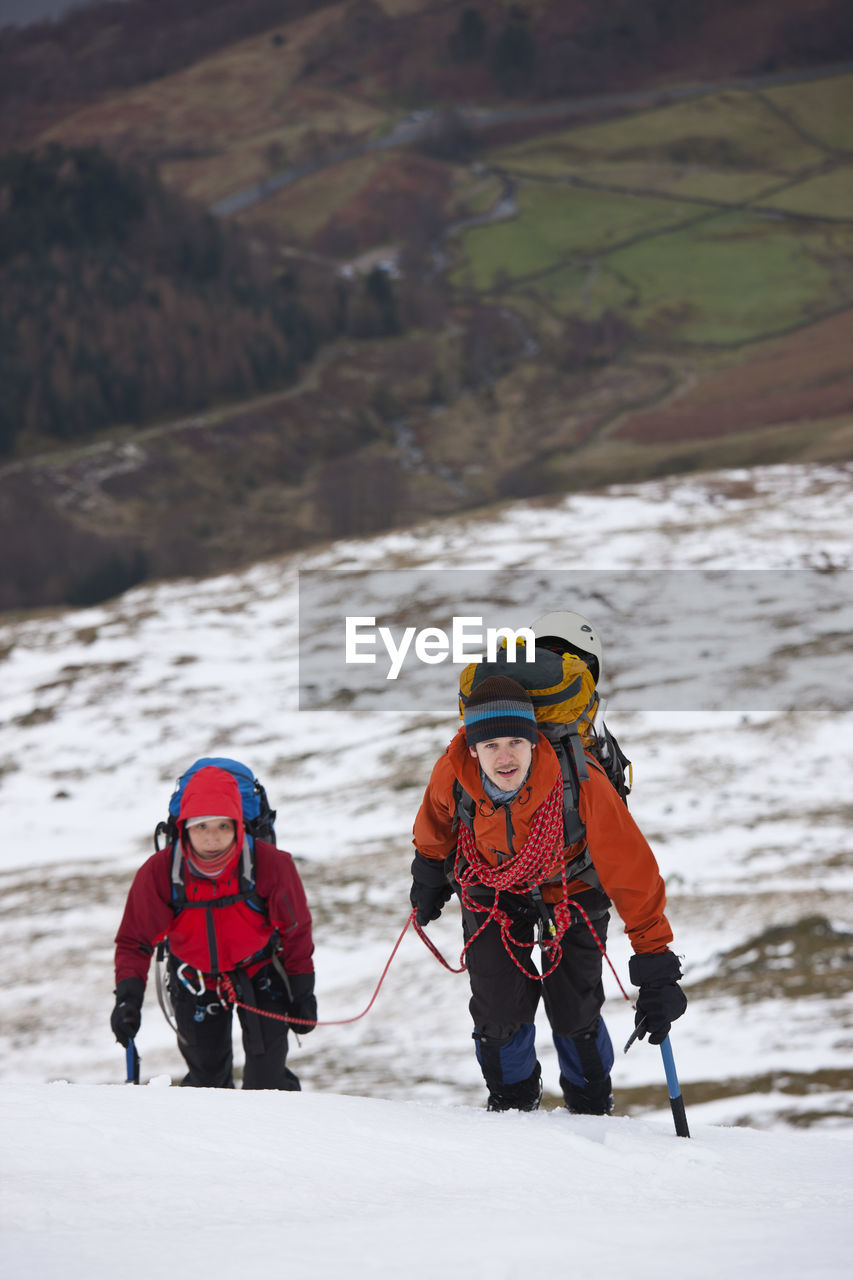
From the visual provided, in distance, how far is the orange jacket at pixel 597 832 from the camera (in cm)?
432

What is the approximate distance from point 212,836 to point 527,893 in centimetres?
153

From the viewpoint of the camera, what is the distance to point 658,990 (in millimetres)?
4398

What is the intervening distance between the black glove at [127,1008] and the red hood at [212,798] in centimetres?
82

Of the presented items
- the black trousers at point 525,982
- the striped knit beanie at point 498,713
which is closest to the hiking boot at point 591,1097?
the black trousers at point 525,982

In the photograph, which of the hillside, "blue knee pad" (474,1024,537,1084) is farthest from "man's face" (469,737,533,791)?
the hillside

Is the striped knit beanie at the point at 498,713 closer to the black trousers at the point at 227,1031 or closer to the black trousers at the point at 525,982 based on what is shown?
the black trousers at the point at 525,982

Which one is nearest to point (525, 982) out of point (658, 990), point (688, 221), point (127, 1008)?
point (658, 990)

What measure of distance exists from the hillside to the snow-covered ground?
2384cm

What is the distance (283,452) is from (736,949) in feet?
254

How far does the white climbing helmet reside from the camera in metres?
5.13

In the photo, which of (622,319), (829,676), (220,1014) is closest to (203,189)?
(622,319)

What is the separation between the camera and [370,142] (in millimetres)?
161625

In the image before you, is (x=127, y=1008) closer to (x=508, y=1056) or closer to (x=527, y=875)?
(x=508, y=1056)

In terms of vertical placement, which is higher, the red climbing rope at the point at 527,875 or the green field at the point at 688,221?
the green field at the point at 688,221
